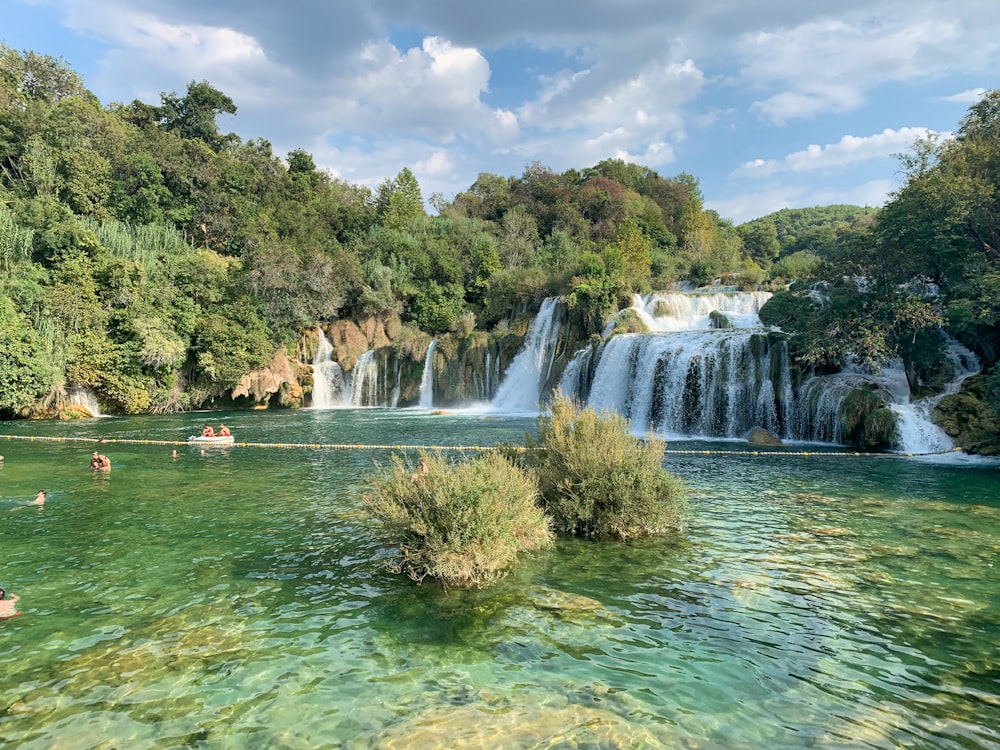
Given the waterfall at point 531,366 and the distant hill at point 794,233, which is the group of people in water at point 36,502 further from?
the distant hill at point 794,233

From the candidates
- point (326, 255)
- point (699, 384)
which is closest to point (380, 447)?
point (699, 384)

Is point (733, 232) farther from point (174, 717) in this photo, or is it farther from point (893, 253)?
point (174, 717)

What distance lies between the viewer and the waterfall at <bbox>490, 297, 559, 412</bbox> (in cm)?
3232

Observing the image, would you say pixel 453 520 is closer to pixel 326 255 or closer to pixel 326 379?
pixel 326 379

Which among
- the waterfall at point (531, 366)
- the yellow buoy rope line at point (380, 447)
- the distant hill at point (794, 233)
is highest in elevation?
the distant hill at point (794, 233)

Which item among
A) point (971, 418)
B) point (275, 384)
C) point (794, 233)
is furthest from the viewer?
point (794, 233)

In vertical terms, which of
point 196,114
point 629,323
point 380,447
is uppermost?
point 196,114

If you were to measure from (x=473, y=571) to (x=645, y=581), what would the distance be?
79.3 inches

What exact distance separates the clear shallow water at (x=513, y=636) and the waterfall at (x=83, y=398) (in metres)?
22.5

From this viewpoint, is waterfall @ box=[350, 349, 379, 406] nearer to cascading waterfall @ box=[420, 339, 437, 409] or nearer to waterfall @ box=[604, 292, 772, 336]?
cascading waterfall @ box=[420, 339, 437, 409]

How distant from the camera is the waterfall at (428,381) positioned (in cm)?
3678

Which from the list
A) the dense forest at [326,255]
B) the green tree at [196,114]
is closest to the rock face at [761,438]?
the dense forest at [326,255]

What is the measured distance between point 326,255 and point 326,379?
9.93m

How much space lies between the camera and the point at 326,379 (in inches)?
1527
